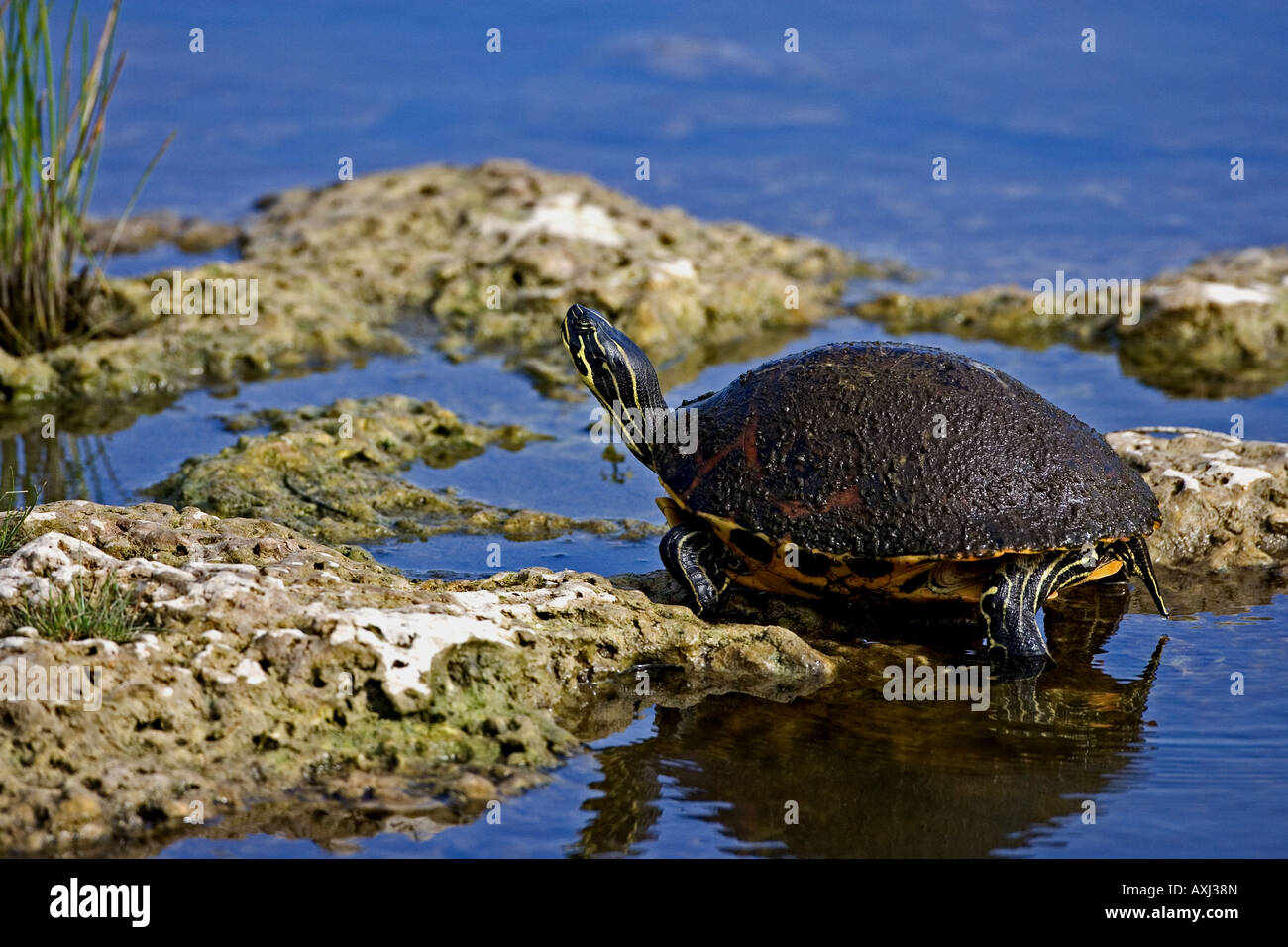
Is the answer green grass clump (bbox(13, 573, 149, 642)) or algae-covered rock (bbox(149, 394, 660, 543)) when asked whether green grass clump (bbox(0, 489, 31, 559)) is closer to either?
green grass clump (bbox(13, 573, 149, 642))

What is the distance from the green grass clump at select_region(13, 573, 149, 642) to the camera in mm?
4262

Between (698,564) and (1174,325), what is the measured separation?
19.2 feet

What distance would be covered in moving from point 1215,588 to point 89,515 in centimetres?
462

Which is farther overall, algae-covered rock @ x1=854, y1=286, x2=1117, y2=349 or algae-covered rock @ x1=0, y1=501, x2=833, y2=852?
algae-covered rock @ x1=854, y1=286, x2=1117, y2=349

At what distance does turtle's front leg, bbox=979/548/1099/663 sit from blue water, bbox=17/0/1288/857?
0.53ft

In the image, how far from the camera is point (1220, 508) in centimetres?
643

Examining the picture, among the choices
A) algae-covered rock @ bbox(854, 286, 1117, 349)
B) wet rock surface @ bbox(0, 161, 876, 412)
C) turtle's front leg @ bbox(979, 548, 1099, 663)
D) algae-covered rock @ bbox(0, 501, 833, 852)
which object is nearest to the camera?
algae-covered rock @ bbox(0, 501, 833, 852)

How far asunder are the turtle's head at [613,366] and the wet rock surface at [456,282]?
9.05 feet

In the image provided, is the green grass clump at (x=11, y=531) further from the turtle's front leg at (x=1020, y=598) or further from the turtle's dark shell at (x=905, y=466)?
the turtle's front leg at (x=1020, y=598)

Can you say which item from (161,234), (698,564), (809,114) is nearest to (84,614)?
(698,564)

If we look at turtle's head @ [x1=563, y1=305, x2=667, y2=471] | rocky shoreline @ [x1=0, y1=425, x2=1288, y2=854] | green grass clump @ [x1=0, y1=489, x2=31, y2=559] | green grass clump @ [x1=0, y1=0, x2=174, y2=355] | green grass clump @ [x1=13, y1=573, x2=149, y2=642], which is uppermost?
green grass clump @ [x1=0, y1=0, x2=174, y2=355]

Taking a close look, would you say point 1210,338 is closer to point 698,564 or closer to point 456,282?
point 456,282

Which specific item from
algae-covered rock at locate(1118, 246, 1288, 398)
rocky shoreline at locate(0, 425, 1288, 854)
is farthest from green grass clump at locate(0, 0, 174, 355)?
algae-covered rock at locate(1118, 246, 1288, 398)

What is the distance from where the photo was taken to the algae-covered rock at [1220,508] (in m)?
6.32
